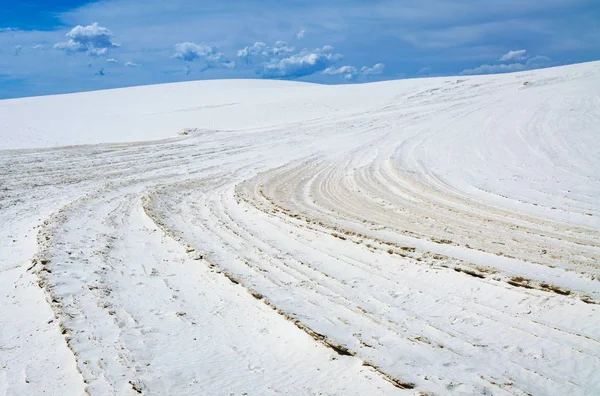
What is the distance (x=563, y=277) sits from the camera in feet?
17.6

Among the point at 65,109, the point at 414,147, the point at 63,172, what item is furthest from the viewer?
the point at 65,109

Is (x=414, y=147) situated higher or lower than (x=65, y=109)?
lower

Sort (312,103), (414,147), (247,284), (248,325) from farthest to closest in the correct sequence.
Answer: (312,103) → (414,147) → (247,284) → (248,325)

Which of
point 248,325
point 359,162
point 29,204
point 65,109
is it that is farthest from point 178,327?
point 65,109

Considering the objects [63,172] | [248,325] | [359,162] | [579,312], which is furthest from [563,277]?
[63,172]

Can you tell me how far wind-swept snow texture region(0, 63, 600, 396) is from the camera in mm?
4016

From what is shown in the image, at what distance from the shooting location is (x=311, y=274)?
602cm

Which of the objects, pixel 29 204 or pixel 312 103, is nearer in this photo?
pixel 29 204

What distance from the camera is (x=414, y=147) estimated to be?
16000 millimetres

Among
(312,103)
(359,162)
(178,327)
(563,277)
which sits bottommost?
(178,327)

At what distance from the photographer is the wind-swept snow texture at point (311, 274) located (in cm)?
402

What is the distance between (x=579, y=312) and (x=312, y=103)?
29.5 m

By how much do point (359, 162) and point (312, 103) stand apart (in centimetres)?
1954

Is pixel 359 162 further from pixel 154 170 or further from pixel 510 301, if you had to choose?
pixel 510 301
